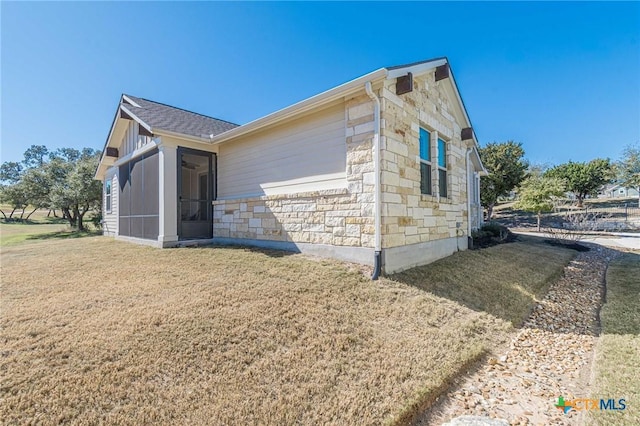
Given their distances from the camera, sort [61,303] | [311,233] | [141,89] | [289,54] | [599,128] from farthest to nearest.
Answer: [599,128]
[141,89]
[289,54]
[311,233]
[61,303]

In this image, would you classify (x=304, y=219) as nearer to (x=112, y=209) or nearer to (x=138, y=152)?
(x=138, y=152)

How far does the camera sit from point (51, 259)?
23.0ft

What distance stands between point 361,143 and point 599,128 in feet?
71.2

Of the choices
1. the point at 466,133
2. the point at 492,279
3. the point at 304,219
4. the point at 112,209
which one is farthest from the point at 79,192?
the point at 492,279

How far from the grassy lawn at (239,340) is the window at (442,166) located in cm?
293

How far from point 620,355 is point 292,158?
630 cm

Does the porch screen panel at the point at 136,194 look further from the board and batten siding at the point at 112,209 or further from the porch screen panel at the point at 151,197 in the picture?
the board and batten siding at the point at 112,209

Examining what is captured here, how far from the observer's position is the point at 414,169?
6324 millimetres

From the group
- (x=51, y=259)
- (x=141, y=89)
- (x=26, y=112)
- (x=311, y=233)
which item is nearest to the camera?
(x=311, y=233)

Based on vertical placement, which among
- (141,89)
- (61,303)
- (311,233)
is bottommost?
(61,303)

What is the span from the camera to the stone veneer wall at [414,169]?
17.8 ft

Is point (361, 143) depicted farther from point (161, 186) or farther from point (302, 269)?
point (161, 186)

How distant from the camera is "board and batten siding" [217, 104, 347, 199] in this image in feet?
19.7

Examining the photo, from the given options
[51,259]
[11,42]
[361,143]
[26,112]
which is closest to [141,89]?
[26,112]
